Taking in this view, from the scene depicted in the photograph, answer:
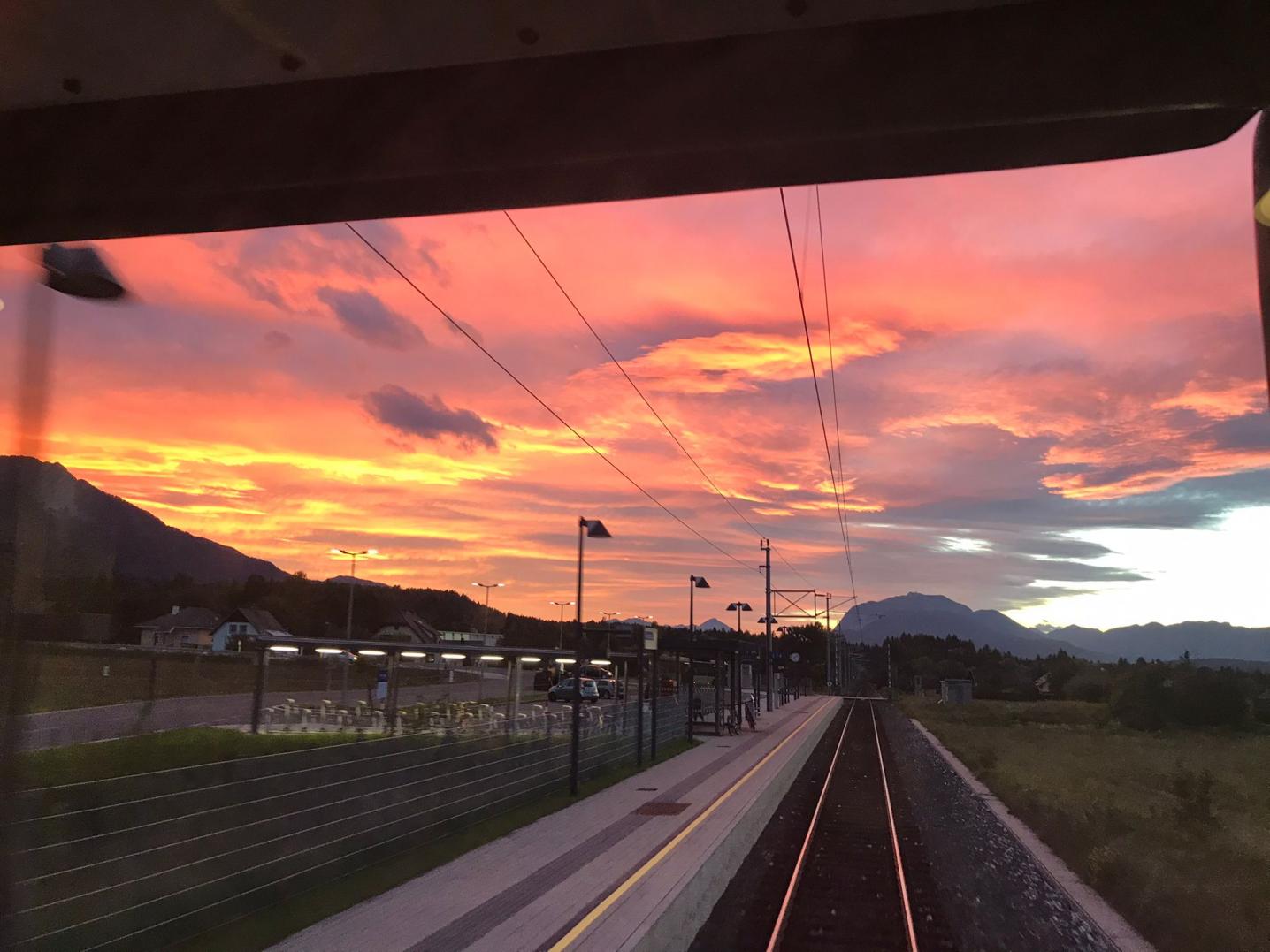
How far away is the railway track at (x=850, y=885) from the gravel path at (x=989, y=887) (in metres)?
0.58

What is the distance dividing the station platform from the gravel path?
3.25 meters

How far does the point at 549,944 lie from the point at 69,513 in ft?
24.1

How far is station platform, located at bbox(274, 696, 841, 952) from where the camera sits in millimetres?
7938

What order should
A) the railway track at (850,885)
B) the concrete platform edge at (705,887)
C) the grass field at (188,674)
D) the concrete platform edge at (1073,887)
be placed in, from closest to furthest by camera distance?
the concrete platform edge at (705,887), the railway track at (850,885), the concrete platform edge at (1073,887), the grass field at (188,674)

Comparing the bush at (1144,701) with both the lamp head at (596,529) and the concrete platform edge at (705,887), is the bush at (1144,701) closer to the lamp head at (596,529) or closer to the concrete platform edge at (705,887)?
the concrete platform edge at (705,887)

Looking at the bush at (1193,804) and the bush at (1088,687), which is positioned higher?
the bush at (1193,804)

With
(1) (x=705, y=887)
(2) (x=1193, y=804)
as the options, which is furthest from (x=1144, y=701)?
(1) (x=705, y=887)

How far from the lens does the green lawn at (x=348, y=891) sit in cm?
772

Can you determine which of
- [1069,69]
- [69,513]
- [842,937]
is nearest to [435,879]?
[842,937]

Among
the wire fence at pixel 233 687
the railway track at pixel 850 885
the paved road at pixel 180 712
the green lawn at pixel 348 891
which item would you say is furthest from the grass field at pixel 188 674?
the railway track at pixel 850 885

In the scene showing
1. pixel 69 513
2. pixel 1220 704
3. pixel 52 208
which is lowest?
pixel 1220 704

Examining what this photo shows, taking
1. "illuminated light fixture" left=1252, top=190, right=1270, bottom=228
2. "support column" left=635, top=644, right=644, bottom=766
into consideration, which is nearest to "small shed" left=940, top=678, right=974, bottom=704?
"support column" left=635, top=644, right=644, bottom=766

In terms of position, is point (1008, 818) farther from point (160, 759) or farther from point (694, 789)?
point (160, 759)

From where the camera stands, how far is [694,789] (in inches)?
706
